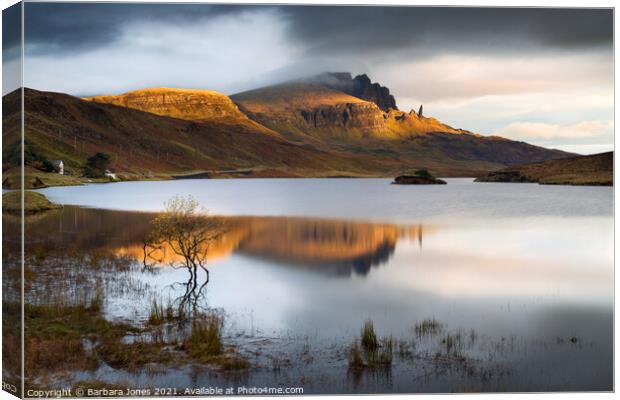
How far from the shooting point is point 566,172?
12328mm

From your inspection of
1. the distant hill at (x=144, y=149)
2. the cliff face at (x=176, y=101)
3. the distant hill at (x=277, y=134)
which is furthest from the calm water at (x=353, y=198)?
the cliff face at (x=176, y=101)

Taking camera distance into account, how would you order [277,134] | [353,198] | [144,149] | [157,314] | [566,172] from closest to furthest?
[157,314] < [566,172] < [277,134] < [353,198] < [144,149]

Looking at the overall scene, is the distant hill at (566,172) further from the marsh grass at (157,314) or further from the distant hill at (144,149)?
the marsh grass at (157,314)

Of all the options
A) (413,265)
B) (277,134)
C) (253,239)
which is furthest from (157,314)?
(277,134)

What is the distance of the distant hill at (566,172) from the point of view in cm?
1128

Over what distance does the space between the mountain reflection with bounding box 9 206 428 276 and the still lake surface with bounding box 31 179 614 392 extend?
0.05m

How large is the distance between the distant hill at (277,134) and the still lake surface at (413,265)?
78 cm

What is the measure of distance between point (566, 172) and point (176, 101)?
31.9 ft

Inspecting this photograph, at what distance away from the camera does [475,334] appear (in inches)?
400

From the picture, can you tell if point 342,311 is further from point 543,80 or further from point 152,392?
point 543,80

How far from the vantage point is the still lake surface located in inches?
392

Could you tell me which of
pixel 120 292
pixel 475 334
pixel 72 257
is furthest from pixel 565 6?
pixel 72 257

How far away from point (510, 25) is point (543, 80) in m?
1.77

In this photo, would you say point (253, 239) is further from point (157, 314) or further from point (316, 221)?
point (157, 314)
